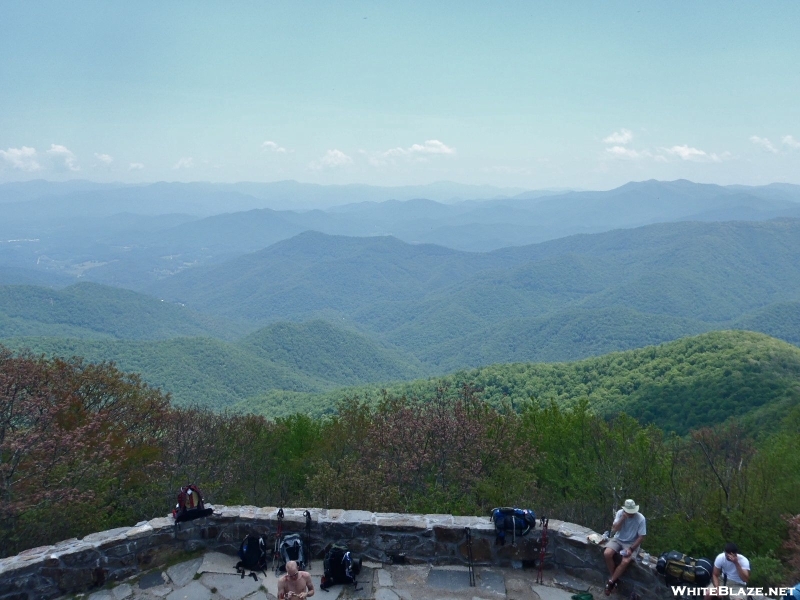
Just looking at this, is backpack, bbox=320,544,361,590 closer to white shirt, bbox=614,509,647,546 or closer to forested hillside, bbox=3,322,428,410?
white shirt, bbox=614,509,647,546

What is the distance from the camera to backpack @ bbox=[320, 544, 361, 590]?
6.86 meters

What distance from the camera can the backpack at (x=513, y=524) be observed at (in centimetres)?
718

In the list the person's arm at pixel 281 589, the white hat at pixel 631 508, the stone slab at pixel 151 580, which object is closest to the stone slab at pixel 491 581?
the white hat at pixel 631 508

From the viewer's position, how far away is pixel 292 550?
285 inches

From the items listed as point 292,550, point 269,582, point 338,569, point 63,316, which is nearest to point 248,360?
point 63,316

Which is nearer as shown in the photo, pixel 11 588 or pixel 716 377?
pixel 11 588

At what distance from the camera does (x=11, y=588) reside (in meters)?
6.46

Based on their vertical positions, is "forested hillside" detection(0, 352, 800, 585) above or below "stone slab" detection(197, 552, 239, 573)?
below

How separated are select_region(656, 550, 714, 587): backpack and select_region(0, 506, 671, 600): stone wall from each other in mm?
358

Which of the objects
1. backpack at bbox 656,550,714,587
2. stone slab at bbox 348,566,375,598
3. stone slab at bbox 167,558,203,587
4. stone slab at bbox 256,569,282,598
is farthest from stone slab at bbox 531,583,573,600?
stone slab at bbox 167,558,203,587

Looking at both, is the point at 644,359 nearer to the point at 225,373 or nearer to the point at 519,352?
the point at 225,373

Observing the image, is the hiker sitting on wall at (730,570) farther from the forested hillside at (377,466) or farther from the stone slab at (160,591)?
the stone slab at (160,591)

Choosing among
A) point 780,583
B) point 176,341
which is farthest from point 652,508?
point 176,341

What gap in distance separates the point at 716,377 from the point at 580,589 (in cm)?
4805
